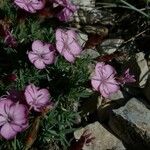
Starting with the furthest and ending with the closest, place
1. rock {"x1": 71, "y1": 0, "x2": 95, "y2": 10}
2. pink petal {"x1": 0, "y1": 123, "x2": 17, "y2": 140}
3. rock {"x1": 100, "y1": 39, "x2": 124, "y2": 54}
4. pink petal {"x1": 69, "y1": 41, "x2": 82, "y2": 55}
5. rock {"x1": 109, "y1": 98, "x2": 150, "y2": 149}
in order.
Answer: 1. rock {"x1": 71, "y1": 0, "x2": 95, "y2": 10}
2. rock {"x1": 100, "y1": 39, "x2": 124, "y2": 54}
3. rock {"x1": 109, "y1": 98, "x2": 150, "y2": 149}
4. pink petal {"x1": 69, "y1": 41, "x2": 82, "y2": 55}
5. pink petal {"x1": 0, "y1": 123, "x2": 17, "y2": 140}

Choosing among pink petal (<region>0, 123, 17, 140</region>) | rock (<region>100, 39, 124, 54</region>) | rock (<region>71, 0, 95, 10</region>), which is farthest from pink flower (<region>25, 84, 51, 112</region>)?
rock (<region>71, 0, 95, 10</region>)

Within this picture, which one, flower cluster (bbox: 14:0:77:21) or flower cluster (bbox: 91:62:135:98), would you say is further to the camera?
flower cluster (bbox: 14:0:77:21)

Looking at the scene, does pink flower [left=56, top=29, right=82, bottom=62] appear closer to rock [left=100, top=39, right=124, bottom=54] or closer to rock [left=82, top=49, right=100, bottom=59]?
rock [left=82, top=49, right=100, bottom=59]

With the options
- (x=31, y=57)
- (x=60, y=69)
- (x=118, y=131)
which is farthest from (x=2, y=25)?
(x=118, y=131)

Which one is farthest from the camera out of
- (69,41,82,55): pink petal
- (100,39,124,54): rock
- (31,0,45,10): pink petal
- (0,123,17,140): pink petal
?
(100,39,124,54): rock

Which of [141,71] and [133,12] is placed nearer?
[141,71]

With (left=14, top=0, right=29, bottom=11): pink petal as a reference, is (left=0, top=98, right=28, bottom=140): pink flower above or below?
below

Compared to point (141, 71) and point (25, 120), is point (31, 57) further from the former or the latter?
point (141, 71)
